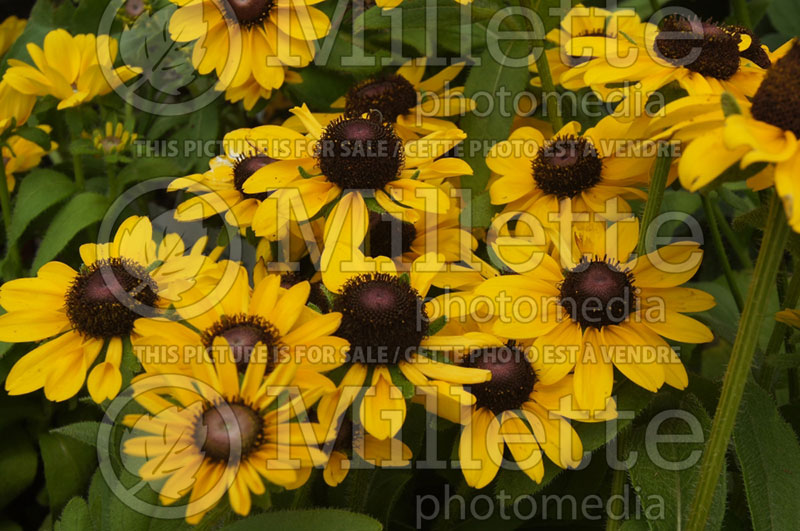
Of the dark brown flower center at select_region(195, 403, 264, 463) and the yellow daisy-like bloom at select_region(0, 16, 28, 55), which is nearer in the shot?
the dark brown flower center at select_region(195, 403, 264, 463)

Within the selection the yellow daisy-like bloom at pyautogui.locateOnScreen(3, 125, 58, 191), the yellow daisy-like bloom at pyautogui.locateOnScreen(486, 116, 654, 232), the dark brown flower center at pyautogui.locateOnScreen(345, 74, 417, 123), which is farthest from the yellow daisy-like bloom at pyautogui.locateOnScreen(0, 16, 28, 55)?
the yellow daisy-like bloom at pyautogui.locateOnScreen(486, 116, 654, 232)

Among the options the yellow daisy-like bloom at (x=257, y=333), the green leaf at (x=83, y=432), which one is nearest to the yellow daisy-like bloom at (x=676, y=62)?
the yellow daisy-like bloom at (x=257, y=333)

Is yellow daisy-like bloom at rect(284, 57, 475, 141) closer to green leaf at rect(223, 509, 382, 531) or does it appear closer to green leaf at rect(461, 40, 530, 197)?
green leaf at rect(461, 40, 530, 197)

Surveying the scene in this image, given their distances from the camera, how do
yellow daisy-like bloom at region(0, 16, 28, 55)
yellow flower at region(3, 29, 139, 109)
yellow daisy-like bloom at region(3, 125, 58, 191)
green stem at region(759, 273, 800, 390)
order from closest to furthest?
green stem at region(759, 273, 800, 390) < yellow flower at region(3, 29, 139, 109) < yellow daisy-like bloom at region(3, 125, 58, 191) < yellow daisy-like bloom at region(0, 16, 28, 55)

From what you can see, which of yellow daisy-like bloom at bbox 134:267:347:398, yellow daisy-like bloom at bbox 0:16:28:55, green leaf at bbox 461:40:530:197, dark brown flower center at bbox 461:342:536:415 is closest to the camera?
yellow daisy-like bloom at bbox 134:267:347:398

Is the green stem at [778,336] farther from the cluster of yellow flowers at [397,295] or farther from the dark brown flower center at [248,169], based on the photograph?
the dark brown flower center at [248,169]

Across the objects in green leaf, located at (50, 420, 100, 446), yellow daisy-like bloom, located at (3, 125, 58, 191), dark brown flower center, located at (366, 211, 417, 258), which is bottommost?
green leaf, located at (50, 420, 100, 446)

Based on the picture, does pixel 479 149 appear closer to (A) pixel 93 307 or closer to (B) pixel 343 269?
(B) pixel 343 269

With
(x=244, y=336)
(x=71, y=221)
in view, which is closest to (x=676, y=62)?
(x=244, y=336)
